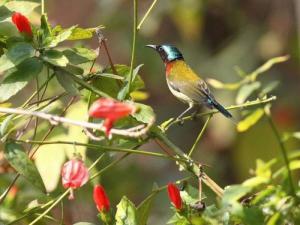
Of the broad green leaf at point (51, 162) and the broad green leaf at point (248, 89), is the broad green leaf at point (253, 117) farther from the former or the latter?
the broad green leaf at point (51, 162)

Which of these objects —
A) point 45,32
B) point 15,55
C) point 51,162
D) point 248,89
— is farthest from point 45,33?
point 51,162

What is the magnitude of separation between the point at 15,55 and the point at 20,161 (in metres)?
0.22

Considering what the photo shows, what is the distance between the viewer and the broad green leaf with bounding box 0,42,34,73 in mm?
1602

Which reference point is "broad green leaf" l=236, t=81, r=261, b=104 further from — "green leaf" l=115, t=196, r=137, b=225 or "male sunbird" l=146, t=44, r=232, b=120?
"male sunbird" l=146, t=44, r=232, b=120

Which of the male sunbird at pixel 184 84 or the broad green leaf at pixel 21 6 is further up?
the broad green leaf at pixel 21 6

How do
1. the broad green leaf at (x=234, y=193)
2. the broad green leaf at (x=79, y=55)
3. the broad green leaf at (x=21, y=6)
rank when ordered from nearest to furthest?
the broad green leaf at (x=234, y=193)
the broad green leaf at (x=79, y=55)
the broad green leaf at (x=21, y=6)

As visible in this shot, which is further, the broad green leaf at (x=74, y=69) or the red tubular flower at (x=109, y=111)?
the broad green leaf at (x=74, y=69)

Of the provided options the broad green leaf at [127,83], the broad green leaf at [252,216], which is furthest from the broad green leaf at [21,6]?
the broad green leaf at [252,216]

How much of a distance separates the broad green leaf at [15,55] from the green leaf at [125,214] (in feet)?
1.09

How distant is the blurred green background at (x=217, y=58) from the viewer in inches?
179

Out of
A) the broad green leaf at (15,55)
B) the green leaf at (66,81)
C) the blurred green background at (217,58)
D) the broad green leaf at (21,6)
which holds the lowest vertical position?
the blurred green background at (217,58)

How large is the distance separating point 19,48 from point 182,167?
0.39m

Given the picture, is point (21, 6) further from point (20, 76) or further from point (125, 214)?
point (125, 214)

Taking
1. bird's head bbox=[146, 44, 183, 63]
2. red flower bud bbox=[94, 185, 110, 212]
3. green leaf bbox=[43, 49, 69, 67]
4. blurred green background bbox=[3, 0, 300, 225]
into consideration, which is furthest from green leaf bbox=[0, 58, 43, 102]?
blurred green background bbox=[3, 0, 300, 225]
